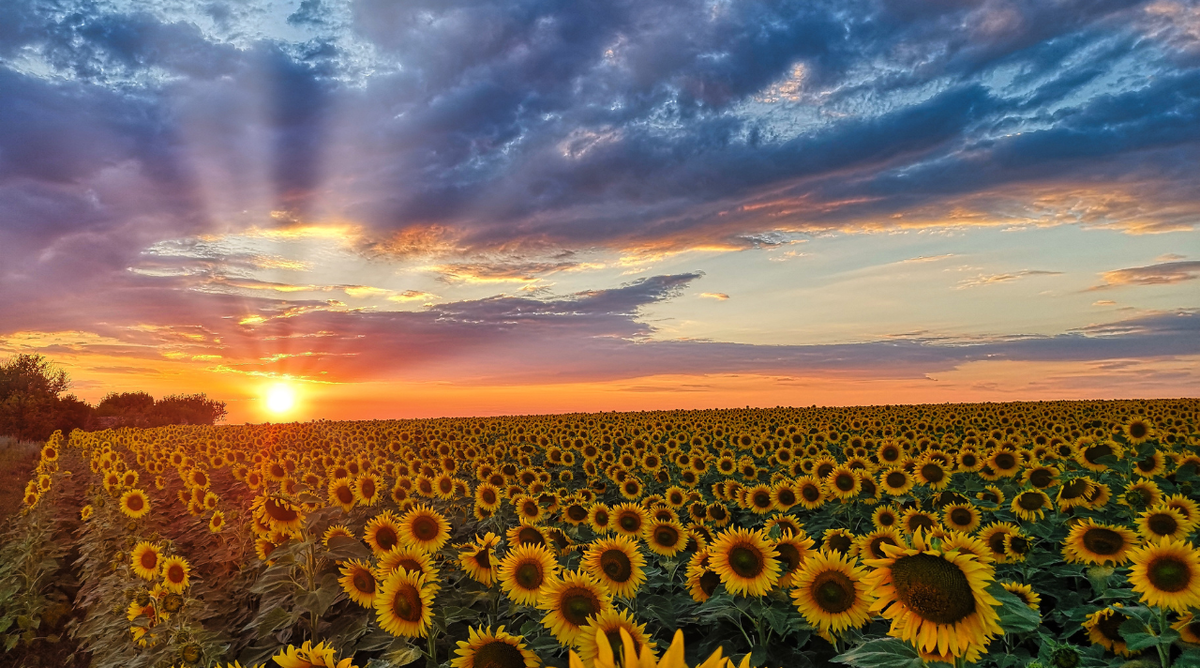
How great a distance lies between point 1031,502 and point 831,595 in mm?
5610

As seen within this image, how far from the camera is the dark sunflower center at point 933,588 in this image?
3391 millimetres

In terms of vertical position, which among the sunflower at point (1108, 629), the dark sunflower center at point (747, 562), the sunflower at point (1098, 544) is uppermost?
the dark sunflower center at point (747, 562)

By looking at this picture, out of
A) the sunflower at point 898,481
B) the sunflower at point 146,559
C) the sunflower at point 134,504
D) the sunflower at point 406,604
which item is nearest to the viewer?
the sunflower at point 406,604

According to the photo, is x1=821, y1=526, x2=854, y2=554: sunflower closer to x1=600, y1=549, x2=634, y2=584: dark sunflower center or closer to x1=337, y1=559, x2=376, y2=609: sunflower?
x1=600, y1=549, x2=634, y2=584: dark sunflower center

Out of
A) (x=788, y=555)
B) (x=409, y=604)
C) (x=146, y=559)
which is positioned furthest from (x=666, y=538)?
(x=146, y=559)

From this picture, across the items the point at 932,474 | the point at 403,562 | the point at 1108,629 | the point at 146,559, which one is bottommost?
the point at 1108,629

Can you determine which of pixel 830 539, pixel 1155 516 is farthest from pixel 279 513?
pixel 1155 516

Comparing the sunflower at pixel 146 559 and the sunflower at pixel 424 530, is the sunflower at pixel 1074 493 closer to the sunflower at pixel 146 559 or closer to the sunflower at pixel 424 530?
the sunflower at pixel 424 530

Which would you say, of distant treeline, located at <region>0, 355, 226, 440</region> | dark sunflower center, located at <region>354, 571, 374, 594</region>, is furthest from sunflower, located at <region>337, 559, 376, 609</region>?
distant treeline, located at <region>0, 355, 226, 440</region>

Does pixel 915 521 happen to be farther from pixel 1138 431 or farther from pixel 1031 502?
pixel 1138 431

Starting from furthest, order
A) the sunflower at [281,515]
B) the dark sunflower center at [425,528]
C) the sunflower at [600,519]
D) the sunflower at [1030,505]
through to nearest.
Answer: the sunflower at [1030,505], the sunflower at [600,519], the sunflower at [281,515], the dark sunflower center at [425,528]

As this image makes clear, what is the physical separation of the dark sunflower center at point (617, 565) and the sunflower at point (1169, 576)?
3.53 m

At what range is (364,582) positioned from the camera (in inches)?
215

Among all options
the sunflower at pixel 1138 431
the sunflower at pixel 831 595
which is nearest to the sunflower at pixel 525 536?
the sunflower at pixel 831 595
